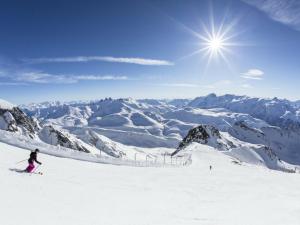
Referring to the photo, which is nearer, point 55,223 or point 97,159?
point 55,223

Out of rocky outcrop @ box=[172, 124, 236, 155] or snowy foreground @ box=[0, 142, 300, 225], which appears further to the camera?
rocky outcrop @ box=[172, 124, 236, 155]

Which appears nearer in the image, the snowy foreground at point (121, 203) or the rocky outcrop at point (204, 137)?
the snowy foreground at point (121, 203)

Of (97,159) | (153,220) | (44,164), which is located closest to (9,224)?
(153,220)

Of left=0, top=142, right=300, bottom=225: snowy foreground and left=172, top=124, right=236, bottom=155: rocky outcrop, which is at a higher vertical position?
left=0, top=142, right=300, bottom=225: snowy foreground

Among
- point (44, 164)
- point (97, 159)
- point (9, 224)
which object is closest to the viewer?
point (9, 224)

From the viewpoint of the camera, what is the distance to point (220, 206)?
1919cm

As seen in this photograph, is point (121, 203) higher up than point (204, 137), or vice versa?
point (121, 203)

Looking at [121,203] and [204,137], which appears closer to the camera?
[121,203]

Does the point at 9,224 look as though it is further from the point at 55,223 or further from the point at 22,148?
the point at 22,148

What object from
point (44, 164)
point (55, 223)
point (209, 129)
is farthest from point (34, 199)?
point (209, 129)

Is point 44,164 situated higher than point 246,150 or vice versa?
point 44,164

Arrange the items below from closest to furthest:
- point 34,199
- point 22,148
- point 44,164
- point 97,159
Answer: point 34,199
point 44,164
point 22,148
point 97,159

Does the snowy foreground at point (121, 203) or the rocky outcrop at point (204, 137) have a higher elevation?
the snowy foreground at point (121, 203)

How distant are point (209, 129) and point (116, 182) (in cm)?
17966
